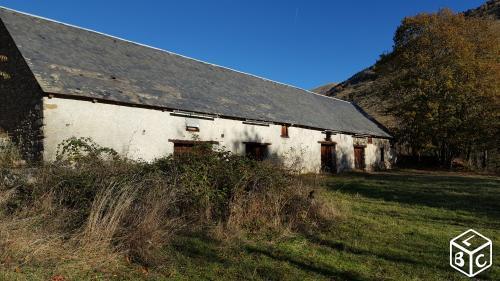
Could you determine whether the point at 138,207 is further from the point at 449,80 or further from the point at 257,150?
the point at 449,80

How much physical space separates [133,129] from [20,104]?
357 centimetres

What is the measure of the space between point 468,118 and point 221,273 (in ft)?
80.2

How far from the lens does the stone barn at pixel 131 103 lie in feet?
37.5

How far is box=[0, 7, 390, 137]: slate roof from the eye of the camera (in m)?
12.3

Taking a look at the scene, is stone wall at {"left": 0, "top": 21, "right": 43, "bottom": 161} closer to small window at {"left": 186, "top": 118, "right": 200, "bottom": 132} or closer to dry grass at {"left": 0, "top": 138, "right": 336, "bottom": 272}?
dry grass at {"left": 0, "top": 138, "right": 336, "bottom": 272}

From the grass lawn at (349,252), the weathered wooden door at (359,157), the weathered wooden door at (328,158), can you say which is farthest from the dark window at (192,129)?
the weathered wooden door at (359,157)

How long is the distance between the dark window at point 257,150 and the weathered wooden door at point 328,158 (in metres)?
5.08

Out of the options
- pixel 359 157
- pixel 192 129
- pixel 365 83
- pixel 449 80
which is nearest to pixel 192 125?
pixel 192 129

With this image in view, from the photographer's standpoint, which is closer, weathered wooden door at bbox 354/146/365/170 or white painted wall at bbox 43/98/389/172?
white painted wall at bbox 43/98/389/172

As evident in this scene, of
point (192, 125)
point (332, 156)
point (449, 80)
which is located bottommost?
point (332, 156)

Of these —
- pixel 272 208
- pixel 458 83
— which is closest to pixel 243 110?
pixel 272 208
